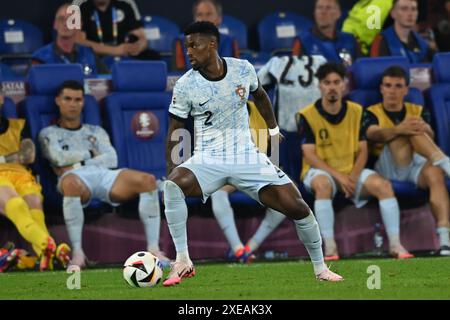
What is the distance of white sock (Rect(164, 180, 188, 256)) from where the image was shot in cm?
791

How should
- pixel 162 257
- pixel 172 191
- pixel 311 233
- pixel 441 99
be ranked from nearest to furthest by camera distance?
pixel 172 191, pixel 311 233, pixel 162 257, pixel 441 99

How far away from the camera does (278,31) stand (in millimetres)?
14359

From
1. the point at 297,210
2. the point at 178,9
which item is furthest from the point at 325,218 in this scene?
the point at 178,9

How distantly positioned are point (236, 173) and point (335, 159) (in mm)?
3414

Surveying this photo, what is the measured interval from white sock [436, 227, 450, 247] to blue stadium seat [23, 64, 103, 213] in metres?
3.29

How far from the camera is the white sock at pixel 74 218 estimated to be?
1062cm

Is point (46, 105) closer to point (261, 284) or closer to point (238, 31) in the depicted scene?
point (238, 31)

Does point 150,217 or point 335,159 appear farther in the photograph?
point 335,159

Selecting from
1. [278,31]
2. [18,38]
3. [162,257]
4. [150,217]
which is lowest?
[162,257]

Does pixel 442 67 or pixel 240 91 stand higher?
pixel 240 91

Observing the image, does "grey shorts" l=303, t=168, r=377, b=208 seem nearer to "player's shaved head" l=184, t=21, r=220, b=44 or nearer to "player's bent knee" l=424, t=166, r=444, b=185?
"player's bent knee" l=424, t=166, r=444, b=185

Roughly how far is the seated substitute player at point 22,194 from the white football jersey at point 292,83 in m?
2.40

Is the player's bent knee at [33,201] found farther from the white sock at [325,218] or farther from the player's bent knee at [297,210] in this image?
the player's bent knee at [297,210]

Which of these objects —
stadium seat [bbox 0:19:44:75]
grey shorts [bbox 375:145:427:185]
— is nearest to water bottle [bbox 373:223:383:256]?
grey shorts [bbox 375:145:427:185]
